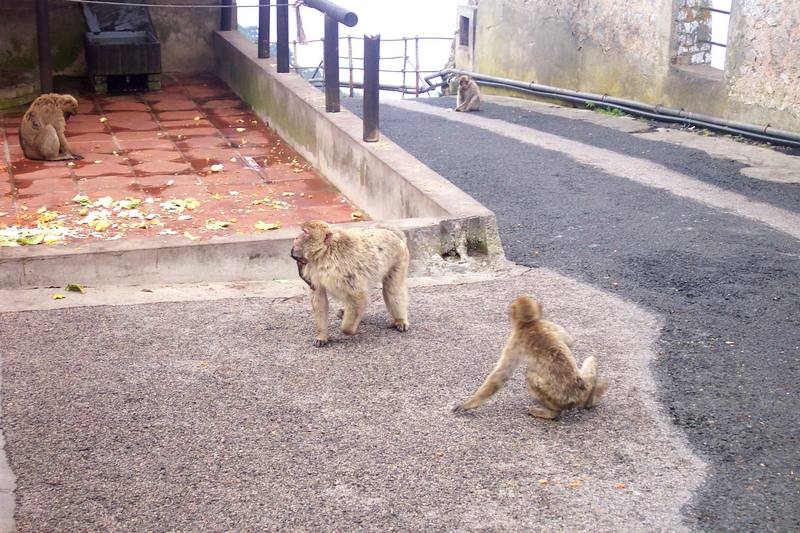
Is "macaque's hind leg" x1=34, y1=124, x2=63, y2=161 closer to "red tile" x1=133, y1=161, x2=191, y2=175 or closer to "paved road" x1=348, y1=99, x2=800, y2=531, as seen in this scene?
"red tile" x1=133, y1=161, x2=191, y2=175

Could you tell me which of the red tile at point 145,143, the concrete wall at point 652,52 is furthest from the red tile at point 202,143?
the concrete wall at point 652,52

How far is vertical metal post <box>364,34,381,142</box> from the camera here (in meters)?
8.52

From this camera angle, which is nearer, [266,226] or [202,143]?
[266,226]

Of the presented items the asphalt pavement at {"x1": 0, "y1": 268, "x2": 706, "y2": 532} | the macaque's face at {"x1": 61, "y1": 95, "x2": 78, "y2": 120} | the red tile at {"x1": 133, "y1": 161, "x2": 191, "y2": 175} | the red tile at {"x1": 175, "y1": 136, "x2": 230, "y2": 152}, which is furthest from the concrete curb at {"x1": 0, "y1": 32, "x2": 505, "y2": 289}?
the macaque's face at {"x1": 61, "y1": 95, "x2": 78, "y2": 120}

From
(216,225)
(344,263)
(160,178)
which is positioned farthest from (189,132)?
(344,263)

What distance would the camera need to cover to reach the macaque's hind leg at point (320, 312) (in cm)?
570

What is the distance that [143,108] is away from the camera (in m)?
11.5

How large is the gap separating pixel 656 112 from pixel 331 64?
5740 mm

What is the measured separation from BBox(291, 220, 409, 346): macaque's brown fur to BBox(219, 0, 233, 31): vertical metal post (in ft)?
24.8

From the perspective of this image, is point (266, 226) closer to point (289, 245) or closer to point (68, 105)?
point (289, 245)

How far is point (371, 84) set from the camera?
8688 millimetres

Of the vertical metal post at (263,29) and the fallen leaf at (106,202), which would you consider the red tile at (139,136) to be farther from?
the fallen leaf at (106,202)

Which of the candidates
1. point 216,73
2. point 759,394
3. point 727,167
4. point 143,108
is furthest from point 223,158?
point 759,394

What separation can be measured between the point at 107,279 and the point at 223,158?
354 cm
